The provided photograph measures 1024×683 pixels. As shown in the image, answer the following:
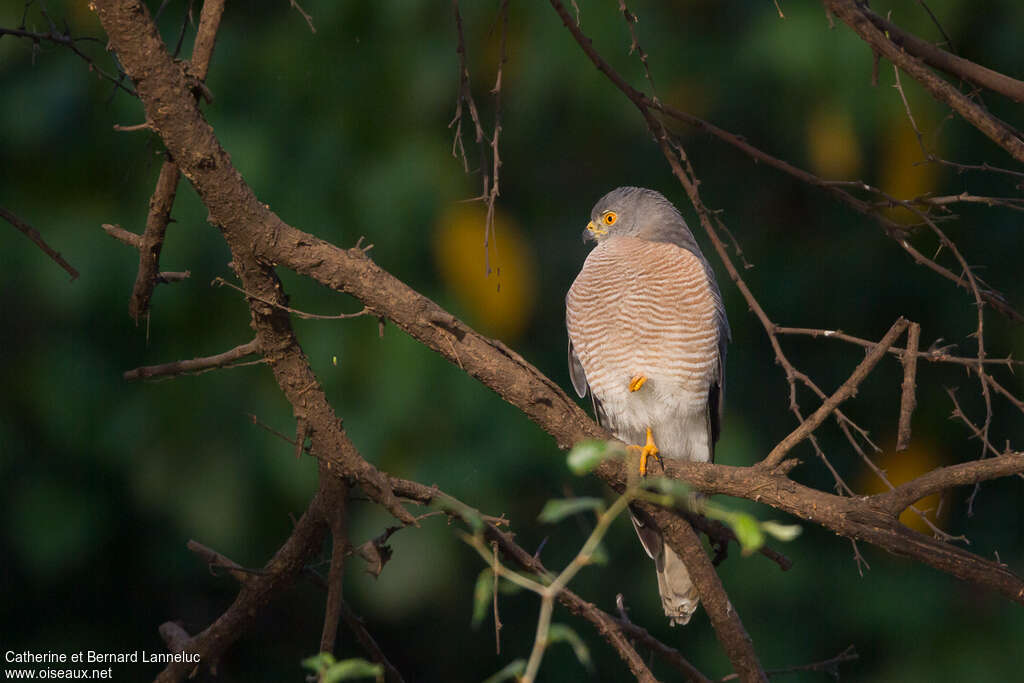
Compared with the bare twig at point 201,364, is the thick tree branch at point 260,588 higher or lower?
lower

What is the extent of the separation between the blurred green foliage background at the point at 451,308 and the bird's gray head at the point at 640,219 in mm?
818

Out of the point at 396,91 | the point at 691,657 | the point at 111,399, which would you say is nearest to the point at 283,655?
the point at 111,399

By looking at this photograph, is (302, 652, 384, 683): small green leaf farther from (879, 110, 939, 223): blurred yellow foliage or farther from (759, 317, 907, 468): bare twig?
(879, 110, 939, 223): blurred yellow foliage

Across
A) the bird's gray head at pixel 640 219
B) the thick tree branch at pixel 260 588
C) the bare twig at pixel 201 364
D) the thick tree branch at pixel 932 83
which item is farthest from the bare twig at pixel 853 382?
the bird's gray head at pixel 640 219

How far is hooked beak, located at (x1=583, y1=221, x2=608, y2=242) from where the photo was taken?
3.92 metres

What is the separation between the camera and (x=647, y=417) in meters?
3.75

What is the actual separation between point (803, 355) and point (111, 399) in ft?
11.1

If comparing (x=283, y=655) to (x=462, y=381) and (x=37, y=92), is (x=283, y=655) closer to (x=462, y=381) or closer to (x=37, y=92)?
(x=462, y=381)

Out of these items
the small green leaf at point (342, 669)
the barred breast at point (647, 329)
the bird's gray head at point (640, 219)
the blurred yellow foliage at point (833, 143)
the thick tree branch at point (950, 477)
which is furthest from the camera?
the blurred yellow foliage at point (833, 143)

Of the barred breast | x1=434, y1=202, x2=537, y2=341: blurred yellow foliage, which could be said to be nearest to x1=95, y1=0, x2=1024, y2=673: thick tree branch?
the barred breast

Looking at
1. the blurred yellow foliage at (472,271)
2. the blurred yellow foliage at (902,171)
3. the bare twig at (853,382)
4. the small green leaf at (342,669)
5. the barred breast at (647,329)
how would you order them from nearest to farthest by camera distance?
1. the small green leaf at (342,669)
2. the bare twig at (853,382)
3. the barred breast at (647,329)
4. the blurred yellow foliage at (472,271)
5. the blurred yellow foliage at (902,171)

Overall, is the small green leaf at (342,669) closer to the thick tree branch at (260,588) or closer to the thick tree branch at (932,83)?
the thick tree branch at (260,588)

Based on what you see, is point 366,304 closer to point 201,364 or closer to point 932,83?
point 201,364

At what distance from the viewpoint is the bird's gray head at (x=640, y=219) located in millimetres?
3748
